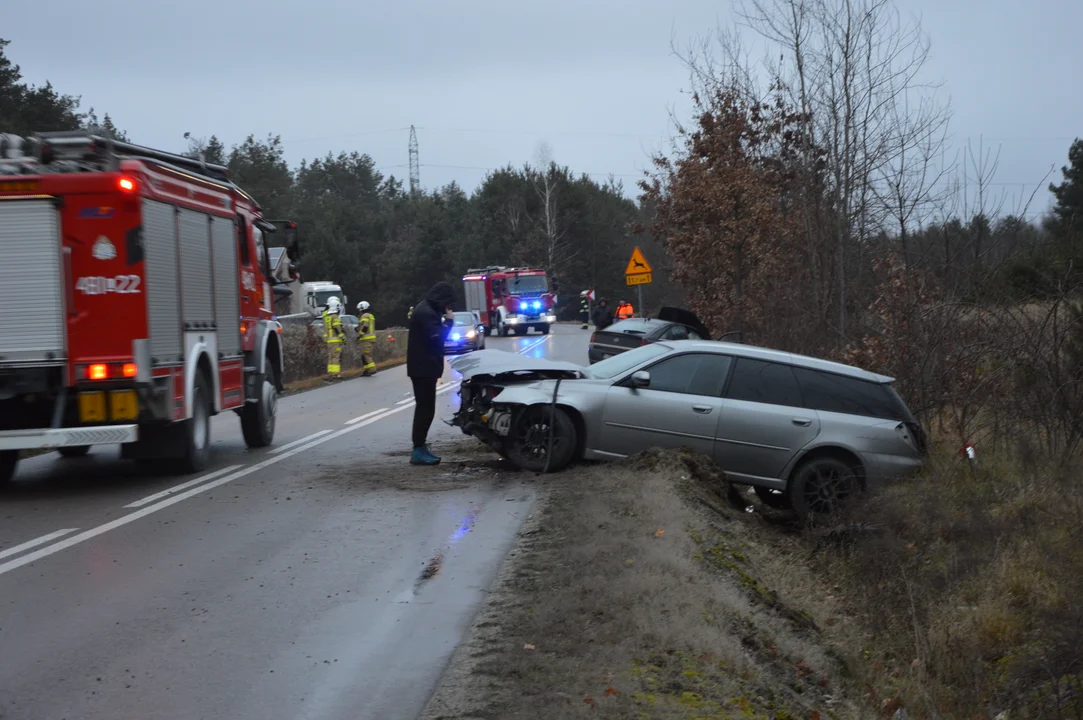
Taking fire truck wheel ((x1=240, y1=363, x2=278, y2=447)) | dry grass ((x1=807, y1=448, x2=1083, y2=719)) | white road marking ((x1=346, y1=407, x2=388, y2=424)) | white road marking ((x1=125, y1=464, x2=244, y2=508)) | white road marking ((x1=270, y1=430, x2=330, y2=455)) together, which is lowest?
dry grass ((x1=807, y1=448, x2=1083, y2=719))

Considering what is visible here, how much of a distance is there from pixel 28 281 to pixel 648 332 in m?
14.2

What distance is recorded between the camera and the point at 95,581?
7602 millimetres

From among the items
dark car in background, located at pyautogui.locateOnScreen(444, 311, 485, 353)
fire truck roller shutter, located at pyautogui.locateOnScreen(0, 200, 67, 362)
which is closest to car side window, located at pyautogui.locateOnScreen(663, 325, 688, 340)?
fire truck roller shutter, located at pyautogui.locateOnScreen(0, 200, 67, 362)

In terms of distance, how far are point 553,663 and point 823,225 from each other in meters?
15.2

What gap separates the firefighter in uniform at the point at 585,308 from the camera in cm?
5758

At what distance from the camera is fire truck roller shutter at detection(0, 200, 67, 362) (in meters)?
10.5

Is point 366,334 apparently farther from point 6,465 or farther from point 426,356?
point 6,465

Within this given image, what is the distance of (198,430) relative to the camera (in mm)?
12414

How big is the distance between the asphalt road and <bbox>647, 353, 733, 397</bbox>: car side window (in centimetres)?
174

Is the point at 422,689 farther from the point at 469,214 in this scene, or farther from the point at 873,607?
the point at 469,214

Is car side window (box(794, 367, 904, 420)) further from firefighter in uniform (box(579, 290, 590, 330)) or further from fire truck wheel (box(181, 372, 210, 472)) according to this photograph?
firefighter in uniform (box(579, 290, 590, 330))

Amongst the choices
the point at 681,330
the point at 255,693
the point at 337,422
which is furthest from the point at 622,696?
the point at 681,330

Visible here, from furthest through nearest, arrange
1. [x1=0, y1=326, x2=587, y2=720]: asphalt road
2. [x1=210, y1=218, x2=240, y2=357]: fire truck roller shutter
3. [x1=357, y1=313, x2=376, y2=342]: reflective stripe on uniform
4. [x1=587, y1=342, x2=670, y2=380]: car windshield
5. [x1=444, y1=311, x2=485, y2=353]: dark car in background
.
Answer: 1. [x1=444, y1=311, x2=485, y2=353]: dark car in background
2. [x1=357, y1=313, x2=376, y2=342]: reflective stripe on uniform
3. [x1=210, y1=218, x2=240, y2=357]: fire truck roller shutter
4. [x1=587, y1=342, x2=670, y2=380]: car windshield
5. [x1=0, y1=326, x2=587, y2=720]: asphalt road

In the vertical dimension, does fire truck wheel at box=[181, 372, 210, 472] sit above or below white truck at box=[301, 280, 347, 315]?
below
